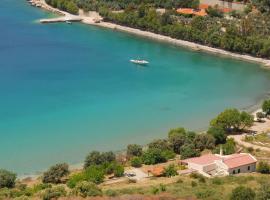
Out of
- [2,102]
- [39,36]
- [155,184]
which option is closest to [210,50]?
[39,36]

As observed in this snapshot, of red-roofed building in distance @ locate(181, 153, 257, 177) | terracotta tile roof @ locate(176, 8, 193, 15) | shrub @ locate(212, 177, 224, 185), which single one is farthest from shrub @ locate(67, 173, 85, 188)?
terracotta tile roof @ locate(176, 8, 193, 15)

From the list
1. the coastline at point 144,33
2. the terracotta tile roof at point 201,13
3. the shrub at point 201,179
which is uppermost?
the shrub at point 201,179

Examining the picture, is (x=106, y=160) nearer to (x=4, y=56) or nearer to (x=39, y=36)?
(x=4, y=56)

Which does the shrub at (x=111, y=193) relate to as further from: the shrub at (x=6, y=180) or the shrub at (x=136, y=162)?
the shrub at (x=136, y=162)

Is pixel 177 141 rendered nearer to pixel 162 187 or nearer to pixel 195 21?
pixel 162 187

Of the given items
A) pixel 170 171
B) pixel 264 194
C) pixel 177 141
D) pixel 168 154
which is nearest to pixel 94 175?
pixel 170 171

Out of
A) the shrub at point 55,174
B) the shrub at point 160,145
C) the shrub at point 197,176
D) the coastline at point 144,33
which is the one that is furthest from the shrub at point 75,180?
the coastline at point 144,33

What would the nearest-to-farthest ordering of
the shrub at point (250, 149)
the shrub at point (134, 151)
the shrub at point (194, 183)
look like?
1. the shrub at point (194, 183)
2. the shrub at point (134, 151)
3. the shrub at point (250, 149)
